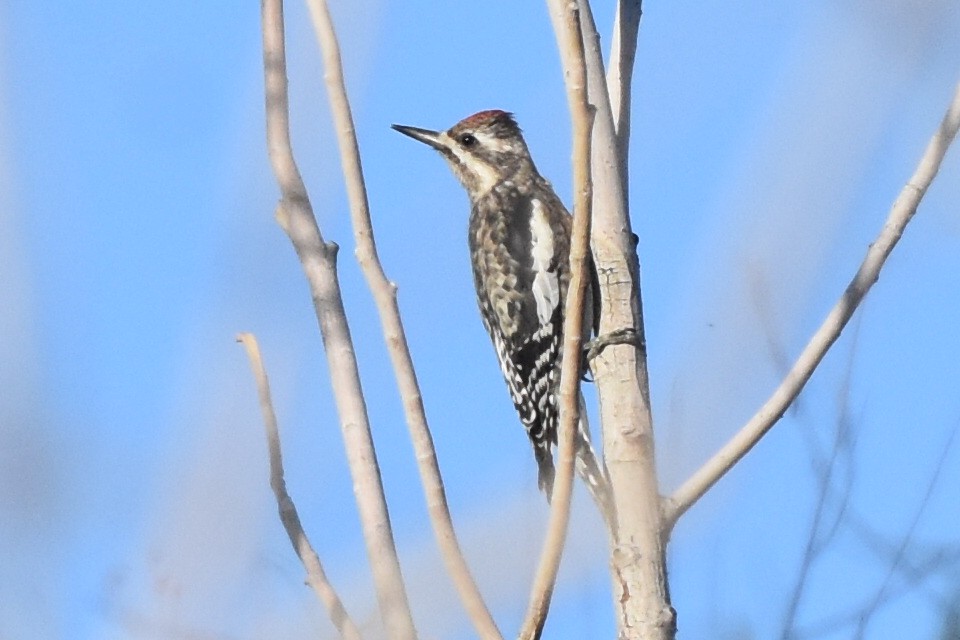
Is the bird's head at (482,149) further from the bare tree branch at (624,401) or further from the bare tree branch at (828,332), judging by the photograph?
the bare tree branch at (828,332)

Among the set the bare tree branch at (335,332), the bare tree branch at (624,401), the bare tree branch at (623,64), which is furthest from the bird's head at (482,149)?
the bare tree branch at (335,332)

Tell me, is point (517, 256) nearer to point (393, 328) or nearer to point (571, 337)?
point (393, 328)

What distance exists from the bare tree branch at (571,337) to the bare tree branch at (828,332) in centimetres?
38

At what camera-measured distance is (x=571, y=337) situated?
2062 millimetres

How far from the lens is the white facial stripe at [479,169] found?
4984 millimetres

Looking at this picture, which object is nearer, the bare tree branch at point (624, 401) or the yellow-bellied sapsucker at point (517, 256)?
the bare tree branch at point (624, 401)

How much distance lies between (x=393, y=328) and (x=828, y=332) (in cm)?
72

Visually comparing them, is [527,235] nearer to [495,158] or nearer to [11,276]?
[495,158]

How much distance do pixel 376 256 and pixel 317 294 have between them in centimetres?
11

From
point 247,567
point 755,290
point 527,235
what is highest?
point 527,235

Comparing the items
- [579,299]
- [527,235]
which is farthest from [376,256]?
[527,235]

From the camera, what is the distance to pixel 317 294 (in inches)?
90.0

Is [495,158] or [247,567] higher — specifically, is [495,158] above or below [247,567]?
above

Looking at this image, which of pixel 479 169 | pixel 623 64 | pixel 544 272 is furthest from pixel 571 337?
pixel 479 169
